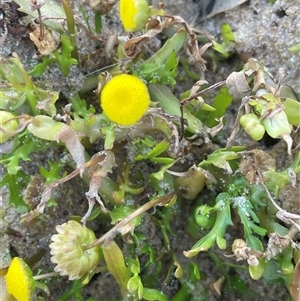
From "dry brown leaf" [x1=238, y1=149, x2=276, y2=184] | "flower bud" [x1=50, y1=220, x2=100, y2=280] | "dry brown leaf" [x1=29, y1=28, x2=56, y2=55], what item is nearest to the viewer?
"flower bud" [x1=50, y1=220, x2=100, y2=280]

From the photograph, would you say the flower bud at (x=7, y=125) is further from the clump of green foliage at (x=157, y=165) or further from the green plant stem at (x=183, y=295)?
the green plant stem at (x=183, y=295)

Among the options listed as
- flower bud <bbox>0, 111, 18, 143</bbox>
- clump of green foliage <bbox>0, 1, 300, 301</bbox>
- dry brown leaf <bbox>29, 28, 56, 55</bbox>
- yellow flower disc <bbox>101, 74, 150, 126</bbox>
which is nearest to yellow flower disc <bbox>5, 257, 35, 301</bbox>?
clump of green foliage <bbox>0, 1, 300, 301</bbox>

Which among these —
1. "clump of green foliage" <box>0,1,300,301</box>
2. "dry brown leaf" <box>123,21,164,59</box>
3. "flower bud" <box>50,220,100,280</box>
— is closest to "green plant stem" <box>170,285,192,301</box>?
"clump of green foliage" <box>0,1,300,301</box>

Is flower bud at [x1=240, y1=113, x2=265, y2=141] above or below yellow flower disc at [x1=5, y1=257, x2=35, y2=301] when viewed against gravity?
above

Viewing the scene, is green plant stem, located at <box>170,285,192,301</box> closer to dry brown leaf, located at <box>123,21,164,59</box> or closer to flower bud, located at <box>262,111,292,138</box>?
flower bud, located at <box>262,111,292,138</box>

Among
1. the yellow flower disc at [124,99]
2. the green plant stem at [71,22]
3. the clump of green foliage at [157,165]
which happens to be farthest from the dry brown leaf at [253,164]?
the green plant stem at [71,22]

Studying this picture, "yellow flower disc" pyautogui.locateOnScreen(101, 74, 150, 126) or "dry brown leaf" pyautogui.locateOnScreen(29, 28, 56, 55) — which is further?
"dry brown leaf" pyautogui.locateOnScreen(29, 28, 56, 55)

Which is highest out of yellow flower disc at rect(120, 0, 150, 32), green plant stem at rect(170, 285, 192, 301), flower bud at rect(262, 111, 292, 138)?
yellow flower disc at rect(120, 0, 150, 32)

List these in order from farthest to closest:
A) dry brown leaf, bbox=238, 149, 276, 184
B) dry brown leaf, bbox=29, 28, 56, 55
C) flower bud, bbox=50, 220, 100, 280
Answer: dry brown leaf, bbox=29, 28, 56, 55
dry brown leaf, bbox=238, 149, 276, 184
flower bud, bbox=50, 220, 100, 280

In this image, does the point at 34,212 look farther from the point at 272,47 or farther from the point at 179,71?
the point at 272,47
